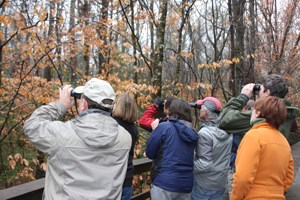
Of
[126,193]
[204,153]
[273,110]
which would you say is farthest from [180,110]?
[273,110]

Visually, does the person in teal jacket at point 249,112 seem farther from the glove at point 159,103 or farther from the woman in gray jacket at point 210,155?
the glove at point 159,103

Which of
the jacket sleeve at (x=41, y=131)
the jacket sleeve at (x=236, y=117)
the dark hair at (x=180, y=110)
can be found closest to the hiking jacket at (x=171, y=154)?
the dark hair at (x=180, y=110)

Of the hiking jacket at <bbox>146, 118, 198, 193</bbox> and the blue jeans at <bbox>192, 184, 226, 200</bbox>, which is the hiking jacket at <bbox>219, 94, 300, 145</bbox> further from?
the blue jeans at <bbox>192, 184, 226, 200</bbox>

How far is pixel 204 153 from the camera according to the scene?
368 centimetres

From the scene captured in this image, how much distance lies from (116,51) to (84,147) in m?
6.72

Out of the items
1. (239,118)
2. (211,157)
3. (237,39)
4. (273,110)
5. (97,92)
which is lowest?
(211,157)

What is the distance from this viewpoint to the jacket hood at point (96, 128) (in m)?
2.22

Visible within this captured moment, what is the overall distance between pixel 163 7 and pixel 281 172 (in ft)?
14.3

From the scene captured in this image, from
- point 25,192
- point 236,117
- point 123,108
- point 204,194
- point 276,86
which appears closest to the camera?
point 25,192

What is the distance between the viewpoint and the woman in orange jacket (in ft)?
7.90

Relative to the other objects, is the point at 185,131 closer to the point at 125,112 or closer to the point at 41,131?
the point at 125,112

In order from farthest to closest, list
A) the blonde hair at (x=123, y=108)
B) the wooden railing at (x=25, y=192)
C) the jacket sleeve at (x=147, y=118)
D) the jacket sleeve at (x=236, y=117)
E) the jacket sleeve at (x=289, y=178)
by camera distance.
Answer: the jacket sleeve at (x=147, y=118) < the blonde hair at (x=123, y=108) < the jacket sleeve at (x=236, y=117) < the jacket sleeve at (x=289, y=178) < the wooden railing at (x=25, y=192)

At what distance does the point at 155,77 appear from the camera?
20.1 feet

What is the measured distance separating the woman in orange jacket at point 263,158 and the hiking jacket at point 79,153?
0.91 m
